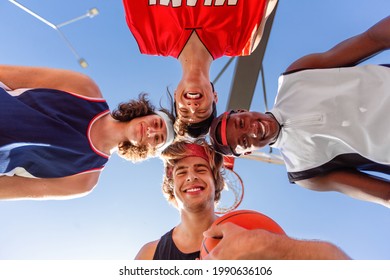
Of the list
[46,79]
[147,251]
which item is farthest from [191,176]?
[46,79]

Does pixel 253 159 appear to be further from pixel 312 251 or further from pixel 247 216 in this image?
pixel 312 251

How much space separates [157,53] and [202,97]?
746 mm

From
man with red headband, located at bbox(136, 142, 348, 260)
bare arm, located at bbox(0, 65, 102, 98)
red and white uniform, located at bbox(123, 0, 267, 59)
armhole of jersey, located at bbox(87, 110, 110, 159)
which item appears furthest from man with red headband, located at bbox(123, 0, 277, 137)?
bare arm, located at bbox(0, 65, 102, 98)

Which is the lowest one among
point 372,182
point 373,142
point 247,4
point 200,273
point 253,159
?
point 253,159

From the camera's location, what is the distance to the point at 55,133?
2.42m

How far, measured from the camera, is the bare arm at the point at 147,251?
10.5 ft

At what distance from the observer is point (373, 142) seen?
2396mm

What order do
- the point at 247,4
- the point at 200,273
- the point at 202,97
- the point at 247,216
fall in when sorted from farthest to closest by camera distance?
the point at 247,4 → the point at 202,97 → the point at 247,216 → the point at 200,273

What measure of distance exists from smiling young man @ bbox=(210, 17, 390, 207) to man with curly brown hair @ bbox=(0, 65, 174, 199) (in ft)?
2.88

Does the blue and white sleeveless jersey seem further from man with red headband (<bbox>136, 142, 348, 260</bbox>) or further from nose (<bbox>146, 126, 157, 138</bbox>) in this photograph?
man with red headband (<bbox>136, 142, 348, 260</bbox>)

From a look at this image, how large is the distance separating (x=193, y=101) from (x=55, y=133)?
3.33ft

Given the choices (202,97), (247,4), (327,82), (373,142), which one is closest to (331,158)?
(373,142)

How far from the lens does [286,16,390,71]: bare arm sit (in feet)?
7.68

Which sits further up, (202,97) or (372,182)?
(202,97)
